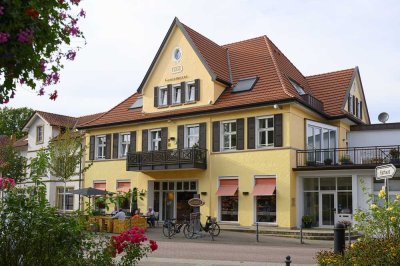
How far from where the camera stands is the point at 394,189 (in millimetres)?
25953

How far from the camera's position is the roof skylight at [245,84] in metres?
29.7

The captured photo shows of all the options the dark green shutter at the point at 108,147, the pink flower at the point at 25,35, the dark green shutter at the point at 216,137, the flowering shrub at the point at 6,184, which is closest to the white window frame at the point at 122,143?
the dark green shutter at the point at 108,147

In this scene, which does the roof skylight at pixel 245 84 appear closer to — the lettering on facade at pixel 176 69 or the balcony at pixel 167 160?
the lettering on facade at pixel 176 69

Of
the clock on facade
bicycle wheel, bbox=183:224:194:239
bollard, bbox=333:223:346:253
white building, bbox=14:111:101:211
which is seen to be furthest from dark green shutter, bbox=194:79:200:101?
bollard, bbox=333:223:346:253

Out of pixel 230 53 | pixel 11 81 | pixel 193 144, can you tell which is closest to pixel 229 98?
A: pixel 193 144

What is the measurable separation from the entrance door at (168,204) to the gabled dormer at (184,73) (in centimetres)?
541

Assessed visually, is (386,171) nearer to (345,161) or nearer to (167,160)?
(345,161)

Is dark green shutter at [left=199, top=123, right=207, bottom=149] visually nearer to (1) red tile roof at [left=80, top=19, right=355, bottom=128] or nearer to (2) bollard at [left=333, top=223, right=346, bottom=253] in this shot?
(1) red tile roof at [left=80, top=19, right=355, bottom=128]

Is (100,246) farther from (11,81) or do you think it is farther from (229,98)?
(229,98)

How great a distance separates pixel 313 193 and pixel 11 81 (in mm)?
24710

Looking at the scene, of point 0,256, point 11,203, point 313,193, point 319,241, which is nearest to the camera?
point 0,256

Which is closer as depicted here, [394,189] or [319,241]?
[319,241]

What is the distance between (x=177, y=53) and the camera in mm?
32469

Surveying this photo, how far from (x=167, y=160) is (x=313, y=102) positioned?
9.21 metres
